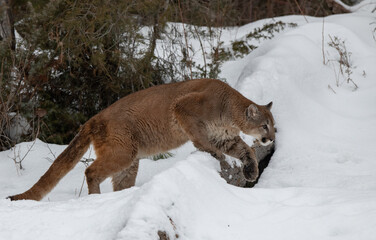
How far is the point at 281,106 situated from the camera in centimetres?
741

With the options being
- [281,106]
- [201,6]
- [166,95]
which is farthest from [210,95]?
[201,6]

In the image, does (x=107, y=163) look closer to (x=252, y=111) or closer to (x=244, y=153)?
(x=244, y=153)

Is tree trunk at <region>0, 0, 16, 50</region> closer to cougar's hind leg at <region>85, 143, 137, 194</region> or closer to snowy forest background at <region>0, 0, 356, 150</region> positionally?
snowy forest background at <region>0, 0, 356, 150</region>

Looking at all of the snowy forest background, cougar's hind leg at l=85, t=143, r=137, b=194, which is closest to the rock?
cougar's hind leg at l=85, t=143, r=137, b=194

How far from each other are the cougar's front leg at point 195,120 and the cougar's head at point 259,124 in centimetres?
55

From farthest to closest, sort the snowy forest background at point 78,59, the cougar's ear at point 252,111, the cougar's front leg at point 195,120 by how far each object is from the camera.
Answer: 1. the snowy forest background at point 78,59
2. the cougar's ear at point 252,111
3. the cougar's front leg at point 195,120

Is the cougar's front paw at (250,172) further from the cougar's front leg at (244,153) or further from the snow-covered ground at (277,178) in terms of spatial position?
the snow-covered ground at (277,178)

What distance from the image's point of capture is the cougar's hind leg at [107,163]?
5.51 metres

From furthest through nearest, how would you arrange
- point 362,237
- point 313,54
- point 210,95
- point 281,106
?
point 313,54 < point 281,106 < point 210,95 < point 362,237

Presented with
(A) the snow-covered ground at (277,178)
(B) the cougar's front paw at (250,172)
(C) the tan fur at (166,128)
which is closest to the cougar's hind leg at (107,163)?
(C) the tan fur at (166,128)

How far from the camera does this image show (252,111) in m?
6.00

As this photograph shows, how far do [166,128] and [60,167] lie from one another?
4.33 feet

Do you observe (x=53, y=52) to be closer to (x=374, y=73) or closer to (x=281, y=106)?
(x=281, y=106)

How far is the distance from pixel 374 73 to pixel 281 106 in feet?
7.16
